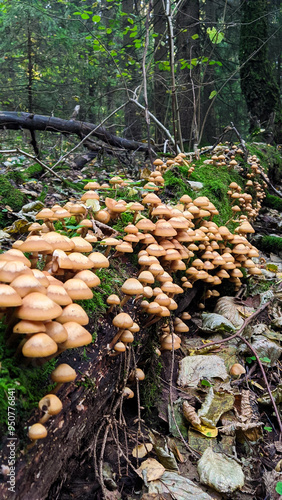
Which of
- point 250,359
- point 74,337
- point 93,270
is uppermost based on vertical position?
point 74,337

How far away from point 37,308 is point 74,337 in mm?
247

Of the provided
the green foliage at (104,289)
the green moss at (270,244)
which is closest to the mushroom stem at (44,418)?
the green foliage at (104,289)

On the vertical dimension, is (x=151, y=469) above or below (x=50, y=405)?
below

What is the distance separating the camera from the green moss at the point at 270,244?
5840mm

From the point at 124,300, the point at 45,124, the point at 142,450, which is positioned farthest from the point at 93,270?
the point at 45,124

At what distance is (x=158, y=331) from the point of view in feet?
10.3

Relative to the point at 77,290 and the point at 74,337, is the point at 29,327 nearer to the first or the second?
the point at 74,337

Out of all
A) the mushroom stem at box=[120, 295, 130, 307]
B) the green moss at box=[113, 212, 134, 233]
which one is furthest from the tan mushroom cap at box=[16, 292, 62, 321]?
the green moss at box=[113, 212, 134, 233]

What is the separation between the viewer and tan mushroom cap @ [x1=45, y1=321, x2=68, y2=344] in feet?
4.85

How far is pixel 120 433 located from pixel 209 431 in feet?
2.30

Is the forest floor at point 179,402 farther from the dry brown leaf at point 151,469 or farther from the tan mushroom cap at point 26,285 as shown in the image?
the tan mushroom cap at point 26,285

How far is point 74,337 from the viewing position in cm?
156

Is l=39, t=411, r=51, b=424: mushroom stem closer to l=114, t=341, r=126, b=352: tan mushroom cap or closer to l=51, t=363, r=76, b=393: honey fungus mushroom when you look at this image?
l=51, t=363, r=76, b=393: honey fungus mushroom

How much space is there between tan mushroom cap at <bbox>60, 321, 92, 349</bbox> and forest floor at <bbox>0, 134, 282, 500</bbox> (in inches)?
9.4
